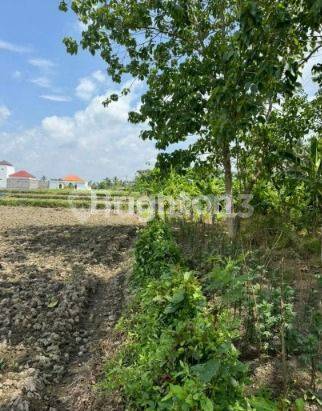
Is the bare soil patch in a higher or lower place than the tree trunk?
lower

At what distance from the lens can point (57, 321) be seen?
4336mm

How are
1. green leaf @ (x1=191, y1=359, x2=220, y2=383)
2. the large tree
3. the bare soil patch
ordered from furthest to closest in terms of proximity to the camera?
the large tree < the bare soil patch < green leaf @ (x1=191, y1=359, x2=220, y2=383)

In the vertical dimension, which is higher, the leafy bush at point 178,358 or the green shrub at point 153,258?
the green shrub at point 153,258

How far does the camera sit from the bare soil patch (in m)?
3.16

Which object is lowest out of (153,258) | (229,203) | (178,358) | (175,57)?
(178,358)

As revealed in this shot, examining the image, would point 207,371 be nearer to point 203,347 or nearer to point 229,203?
point 203,347

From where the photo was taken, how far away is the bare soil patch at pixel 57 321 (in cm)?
316

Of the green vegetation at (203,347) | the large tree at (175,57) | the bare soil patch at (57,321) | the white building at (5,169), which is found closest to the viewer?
the green vegetation at (203,347)

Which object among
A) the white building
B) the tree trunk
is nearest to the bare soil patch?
Result: the tree trunk

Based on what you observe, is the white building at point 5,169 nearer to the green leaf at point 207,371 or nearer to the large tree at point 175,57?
the large tree at point 175,57

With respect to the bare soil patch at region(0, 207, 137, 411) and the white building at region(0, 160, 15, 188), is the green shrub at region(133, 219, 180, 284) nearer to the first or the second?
the bare soil patch at region(0, 207, 137, 411)

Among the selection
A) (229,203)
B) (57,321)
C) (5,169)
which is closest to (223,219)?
(229,203)

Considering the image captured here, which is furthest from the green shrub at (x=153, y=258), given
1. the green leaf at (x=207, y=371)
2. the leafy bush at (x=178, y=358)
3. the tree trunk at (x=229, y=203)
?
the tree trunk at (x=229, y=203)

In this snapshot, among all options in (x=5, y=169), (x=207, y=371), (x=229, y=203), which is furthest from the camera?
(x=5, y=169)
